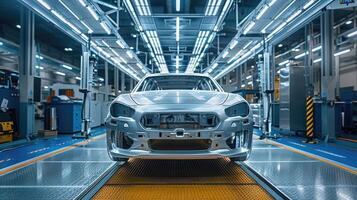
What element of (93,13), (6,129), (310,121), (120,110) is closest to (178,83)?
Result: (120,110)

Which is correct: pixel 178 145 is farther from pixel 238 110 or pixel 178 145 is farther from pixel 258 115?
pixel 258 115

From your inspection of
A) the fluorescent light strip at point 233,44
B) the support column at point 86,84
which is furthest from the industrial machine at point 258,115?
the support column at point 86,84

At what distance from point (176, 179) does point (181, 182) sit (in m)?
0.14

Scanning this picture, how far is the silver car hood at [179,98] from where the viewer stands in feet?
10.7

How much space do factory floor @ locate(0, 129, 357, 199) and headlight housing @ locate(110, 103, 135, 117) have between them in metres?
0.71

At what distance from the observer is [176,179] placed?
3357 mm

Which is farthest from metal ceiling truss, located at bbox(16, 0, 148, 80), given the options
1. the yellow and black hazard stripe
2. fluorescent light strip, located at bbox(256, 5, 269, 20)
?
the yellow and black hazard stripe

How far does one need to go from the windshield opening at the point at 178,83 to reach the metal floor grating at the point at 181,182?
117 centimetres

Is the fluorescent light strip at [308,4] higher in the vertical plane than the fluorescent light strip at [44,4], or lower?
higher

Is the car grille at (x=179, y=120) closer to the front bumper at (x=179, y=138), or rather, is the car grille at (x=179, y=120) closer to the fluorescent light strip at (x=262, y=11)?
the front bumper at (x=179, y=138)

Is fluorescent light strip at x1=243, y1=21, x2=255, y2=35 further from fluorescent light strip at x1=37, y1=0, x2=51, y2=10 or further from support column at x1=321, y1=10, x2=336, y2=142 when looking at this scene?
fluorescent light strip at x1=37, y1=0, x2=51, y2=10

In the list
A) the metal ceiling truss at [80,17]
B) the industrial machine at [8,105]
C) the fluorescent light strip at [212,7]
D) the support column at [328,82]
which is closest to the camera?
the metal ceiling truss at [80,17]

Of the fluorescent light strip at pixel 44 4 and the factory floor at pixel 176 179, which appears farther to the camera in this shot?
the fluorescent light strip at pixel 44 4

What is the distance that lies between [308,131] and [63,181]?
6234 millimetres
